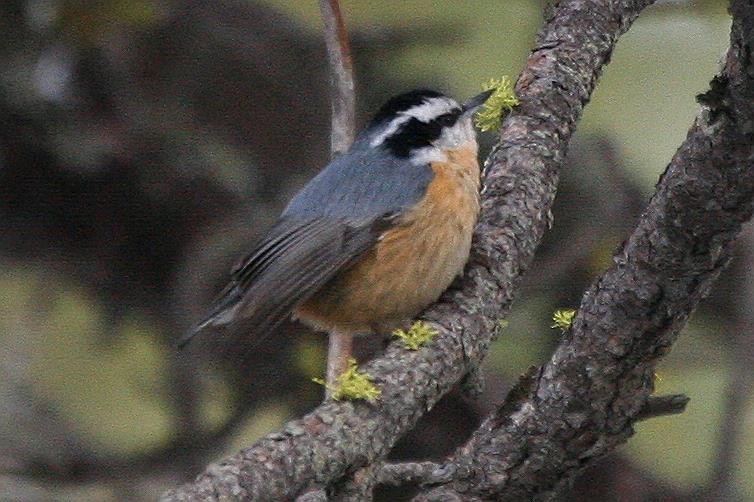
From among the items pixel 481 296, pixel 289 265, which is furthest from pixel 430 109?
pixel 481 296

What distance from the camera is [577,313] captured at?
200 cm

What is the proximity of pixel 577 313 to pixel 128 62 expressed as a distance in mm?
2314

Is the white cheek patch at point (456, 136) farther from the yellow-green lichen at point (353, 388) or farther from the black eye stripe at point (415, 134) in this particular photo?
the yellow-green lichen at point (353, 388)

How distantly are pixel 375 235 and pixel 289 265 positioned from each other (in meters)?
0.23

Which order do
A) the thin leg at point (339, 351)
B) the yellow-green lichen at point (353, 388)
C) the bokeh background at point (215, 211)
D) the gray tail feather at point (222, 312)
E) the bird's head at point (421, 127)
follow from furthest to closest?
the bokeh background at point (215, 211), the bird's head at point (421, 127), the gray tail feather at point (222, 312), the thin leg at point (339, 351), the yellow-green lichen at point (353, 388)

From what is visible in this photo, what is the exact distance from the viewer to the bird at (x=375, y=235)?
2742 mm

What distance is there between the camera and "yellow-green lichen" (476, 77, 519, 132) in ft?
9.55

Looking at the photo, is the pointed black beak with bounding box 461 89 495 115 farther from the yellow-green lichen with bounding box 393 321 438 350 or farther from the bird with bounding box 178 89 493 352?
the yellow-green lichen with bounding box 393 321 438 350

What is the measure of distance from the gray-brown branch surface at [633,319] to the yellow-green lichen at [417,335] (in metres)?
0.20

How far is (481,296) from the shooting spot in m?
2.53

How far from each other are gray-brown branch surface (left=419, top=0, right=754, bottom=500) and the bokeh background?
5.10 ft

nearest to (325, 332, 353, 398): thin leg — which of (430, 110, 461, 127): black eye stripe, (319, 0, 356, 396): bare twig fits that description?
(319, 0, 356, 396): bare twig

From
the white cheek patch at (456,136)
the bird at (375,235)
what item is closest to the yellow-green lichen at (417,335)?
the bird at (375,235)

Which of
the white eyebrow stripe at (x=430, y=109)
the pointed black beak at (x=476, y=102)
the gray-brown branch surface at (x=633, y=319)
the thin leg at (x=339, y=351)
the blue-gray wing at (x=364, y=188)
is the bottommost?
the gray-brown branch surface at (x=633, y=319)
